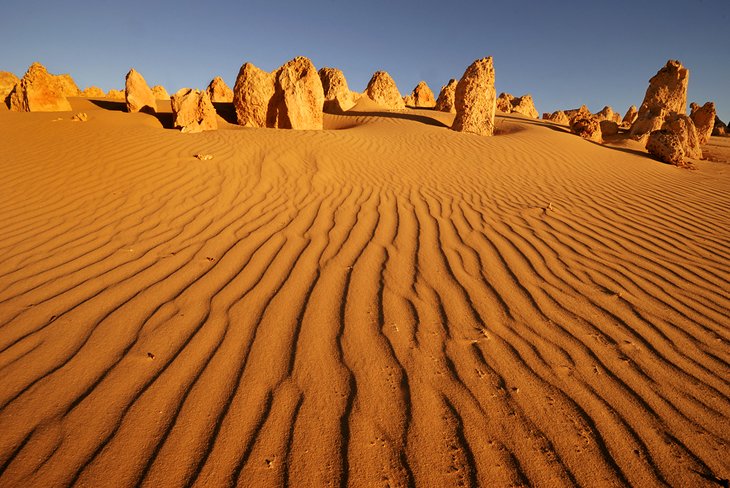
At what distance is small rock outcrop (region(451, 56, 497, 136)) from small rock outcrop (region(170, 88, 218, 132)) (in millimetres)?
7226

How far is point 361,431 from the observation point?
1396 mm

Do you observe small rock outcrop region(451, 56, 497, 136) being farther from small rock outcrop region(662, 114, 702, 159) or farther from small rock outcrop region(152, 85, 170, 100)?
small rock outcrop region(152, 85, 170, 100)

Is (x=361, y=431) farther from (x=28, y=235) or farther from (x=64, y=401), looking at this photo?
(x=28, y=235)

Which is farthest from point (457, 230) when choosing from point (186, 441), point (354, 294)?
point (186, 441)

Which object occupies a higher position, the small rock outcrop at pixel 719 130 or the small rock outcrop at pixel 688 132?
the small rock outcrop at pixel 719 130

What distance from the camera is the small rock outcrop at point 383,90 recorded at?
17359 mm

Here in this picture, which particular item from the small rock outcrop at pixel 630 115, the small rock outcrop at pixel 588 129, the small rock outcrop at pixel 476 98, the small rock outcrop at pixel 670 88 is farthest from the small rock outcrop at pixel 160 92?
the small rock outcrop at pixel 630 115

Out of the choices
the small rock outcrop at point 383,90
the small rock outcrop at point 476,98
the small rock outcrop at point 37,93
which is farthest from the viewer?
the small rock outcrop at point 383,90

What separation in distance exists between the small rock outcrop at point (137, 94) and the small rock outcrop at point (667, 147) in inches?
552

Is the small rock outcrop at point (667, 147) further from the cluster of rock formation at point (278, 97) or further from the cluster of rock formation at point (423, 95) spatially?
the cluster of rock formation at point (423, 95)

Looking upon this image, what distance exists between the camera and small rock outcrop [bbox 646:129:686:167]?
9.01m

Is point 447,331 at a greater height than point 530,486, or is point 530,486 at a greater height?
point 447,331

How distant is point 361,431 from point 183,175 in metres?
4.68

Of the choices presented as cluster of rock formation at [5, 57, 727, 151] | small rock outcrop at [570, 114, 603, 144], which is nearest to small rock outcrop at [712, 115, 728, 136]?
cluster of rock formation at [5, 57, 727, 151]
